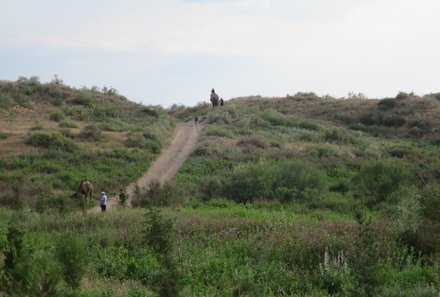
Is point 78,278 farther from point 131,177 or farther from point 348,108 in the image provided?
point 348,108

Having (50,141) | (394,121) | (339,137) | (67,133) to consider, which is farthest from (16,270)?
(394,121)

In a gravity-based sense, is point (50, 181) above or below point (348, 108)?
below

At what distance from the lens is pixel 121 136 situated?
106 ft

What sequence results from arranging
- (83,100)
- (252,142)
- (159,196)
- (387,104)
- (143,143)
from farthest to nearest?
(387,104), (83,100), (252,142), (143,143), (159,196)

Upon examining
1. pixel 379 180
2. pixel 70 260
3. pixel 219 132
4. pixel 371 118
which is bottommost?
pixel 379 180

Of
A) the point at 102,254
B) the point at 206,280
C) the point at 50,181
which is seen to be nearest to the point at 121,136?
the point at 50,181

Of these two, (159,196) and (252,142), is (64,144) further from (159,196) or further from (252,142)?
(252,142)

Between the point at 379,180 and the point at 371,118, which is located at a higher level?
the point at 371,118

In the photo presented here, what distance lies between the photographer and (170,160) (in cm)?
2881

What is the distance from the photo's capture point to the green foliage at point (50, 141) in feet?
90.5

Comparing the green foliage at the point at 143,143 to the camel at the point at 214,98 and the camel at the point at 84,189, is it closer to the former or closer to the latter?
the camel at the point at 84,189

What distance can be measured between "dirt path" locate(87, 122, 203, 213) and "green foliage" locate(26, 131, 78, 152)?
4.50m

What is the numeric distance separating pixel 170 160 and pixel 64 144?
5.64 meters

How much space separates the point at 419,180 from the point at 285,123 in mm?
19996
